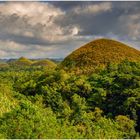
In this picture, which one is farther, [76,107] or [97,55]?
[97,55]

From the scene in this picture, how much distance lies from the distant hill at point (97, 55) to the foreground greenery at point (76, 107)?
796cm

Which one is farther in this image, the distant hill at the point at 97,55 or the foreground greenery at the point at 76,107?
the distant hill at the point at 97,55

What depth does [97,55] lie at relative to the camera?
178 ft

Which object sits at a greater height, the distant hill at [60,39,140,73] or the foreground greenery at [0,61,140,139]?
the distant hill at [60,39,140,73]

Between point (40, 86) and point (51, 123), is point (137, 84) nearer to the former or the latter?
point (40, 86)

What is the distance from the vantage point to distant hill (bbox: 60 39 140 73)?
52.0 m

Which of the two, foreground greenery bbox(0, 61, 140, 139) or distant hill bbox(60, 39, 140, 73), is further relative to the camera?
distant hill bbox(60, 39, 140, 73)

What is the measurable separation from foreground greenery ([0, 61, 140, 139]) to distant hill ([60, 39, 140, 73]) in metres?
7.96

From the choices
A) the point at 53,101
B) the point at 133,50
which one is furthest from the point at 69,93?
the point at 133,50

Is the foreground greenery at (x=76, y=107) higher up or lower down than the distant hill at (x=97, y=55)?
lower down

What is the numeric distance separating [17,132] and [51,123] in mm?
2723

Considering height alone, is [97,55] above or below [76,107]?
above

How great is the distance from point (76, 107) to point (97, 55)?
878 inches

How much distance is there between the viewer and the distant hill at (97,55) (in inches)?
2047
